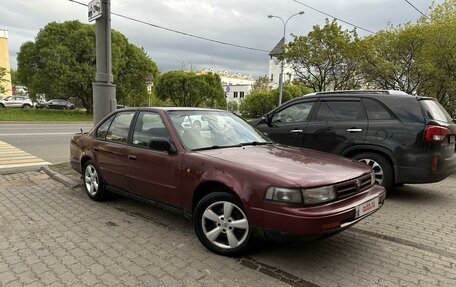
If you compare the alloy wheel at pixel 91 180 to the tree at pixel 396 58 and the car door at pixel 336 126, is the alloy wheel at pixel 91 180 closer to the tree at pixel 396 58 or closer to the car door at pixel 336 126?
the car door at pixel 336 126

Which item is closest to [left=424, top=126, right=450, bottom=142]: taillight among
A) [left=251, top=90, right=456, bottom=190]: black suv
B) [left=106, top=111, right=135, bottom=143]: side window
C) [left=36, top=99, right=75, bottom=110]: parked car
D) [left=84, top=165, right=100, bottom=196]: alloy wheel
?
[left=251, top=90, right=456, bottom=190]: black suv

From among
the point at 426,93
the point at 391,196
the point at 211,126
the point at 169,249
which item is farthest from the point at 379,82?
the point at 169,249

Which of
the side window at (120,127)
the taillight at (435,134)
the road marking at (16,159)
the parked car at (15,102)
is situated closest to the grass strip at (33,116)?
the parked car at (15,102)

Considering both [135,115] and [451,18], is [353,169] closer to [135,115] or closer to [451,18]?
[135,115]

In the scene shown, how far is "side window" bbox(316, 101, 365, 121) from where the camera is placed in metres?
5.86

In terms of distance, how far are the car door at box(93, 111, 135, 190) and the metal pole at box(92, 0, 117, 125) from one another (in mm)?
1978

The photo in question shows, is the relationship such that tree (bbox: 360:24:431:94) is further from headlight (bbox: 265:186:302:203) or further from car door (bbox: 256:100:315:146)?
headlight (bbox: 265:186:302:203)

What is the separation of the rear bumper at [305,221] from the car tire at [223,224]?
251 millimetres

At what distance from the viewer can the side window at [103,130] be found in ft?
17.0

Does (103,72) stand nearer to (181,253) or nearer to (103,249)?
(103,249)

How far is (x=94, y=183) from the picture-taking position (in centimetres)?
527

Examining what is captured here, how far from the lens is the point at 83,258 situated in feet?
11.0

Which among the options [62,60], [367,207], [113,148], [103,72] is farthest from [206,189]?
[62,60]

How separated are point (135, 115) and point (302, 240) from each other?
2920 mm
